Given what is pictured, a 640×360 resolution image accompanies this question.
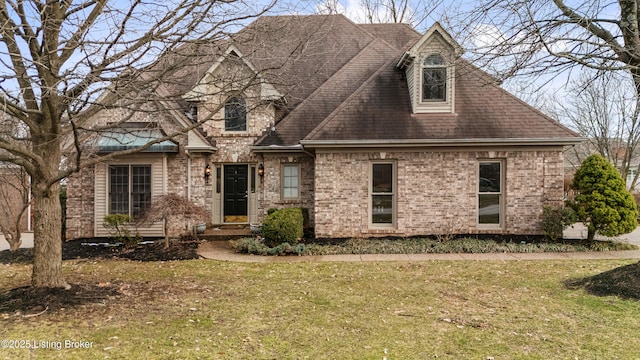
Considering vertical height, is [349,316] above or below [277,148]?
below

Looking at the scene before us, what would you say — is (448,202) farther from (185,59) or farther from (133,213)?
(133,213)

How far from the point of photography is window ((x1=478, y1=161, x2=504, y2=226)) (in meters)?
11.5

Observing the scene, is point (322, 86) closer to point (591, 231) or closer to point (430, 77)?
point (430, 77)

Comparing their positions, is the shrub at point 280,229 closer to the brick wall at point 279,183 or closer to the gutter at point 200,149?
the brick wall at point 279,183

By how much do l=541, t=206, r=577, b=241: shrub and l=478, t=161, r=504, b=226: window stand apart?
4.02 ft

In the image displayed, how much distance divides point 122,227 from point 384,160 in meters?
8.18

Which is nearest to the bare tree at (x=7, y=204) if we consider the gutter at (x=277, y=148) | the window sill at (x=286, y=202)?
the gutter at (x=277, y=148)

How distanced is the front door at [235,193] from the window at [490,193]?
763 cm

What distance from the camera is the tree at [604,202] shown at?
10086 mm

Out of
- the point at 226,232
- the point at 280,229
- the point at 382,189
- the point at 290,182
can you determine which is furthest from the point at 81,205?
the point at 382,189

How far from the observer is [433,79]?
38.1 feet

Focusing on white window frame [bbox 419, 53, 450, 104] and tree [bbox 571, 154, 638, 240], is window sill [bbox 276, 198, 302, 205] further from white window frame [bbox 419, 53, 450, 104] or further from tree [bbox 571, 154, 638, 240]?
tree [bbox 571, 154, 638, 240]

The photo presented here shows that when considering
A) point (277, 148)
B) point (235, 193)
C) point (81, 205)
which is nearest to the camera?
point (277, 148)

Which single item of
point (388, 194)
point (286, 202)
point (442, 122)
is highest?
point (442, 122)
